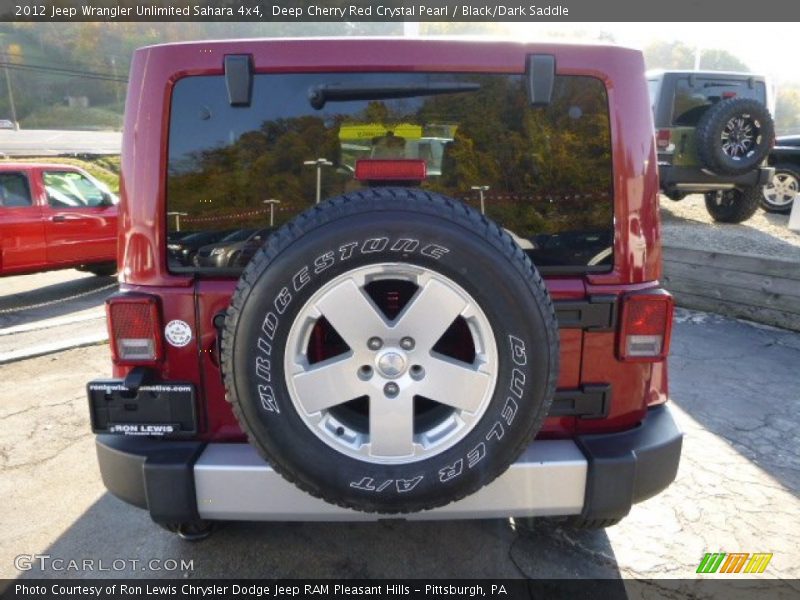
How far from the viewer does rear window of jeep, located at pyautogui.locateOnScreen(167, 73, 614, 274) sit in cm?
187

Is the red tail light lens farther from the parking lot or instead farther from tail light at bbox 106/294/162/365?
the parking lot

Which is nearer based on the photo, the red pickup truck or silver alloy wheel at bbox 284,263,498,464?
silver alloy wheel at bbox 284,263,498,464

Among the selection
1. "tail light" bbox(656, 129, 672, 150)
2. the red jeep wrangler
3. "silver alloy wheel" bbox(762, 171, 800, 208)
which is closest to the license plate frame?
the red jeep wrangler

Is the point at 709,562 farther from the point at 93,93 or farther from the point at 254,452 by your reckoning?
the point at 93,93

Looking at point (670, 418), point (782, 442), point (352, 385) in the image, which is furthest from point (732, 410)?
point (352, 385)

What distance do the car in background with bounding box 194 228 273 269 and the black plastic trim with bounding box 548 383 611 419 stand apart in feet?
3.95

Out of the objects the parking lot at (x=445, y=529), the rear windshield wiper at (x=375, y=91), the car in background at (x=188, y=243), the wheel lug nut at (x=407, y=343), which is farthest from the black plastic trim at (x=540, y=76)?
the parking lot at (x=445, y=529)

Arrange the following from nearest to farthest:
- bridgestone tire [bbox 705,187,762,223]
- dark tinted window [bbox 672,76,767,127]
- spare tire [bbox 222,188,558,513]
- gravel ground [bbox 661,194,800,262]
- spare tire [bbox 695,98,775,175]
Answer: spare tire [bbox 222,188,558,513]
gravel ground [bbox 661,194,800,262]
spare tire [bbox 695,98,775,175]
dark tinted window [bbox 672,76,767,127]
bridgestone tire [bbox 705,187,762,223]

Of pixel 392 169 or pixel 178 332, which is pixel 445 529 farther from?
pixel 392 169

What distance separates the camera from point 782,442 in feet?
10.8

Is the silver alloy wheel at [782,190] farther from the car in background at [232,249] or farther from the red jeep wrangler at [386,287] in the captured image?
the car in background at [232,249]

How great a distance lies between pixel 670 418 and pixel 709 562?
0.73 meters

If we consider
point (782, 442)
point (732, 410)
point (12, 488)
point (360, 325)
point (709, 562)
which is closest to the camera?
point (360, 325)

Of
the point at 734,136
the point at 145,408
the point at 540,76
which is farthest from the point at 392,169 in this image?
the point at 734,136
